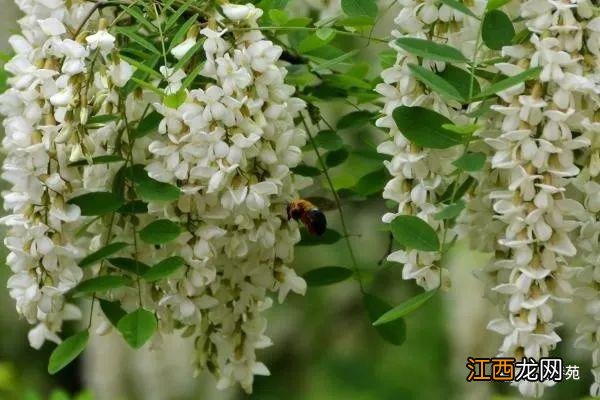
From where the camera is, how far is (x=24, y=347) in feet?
12.4

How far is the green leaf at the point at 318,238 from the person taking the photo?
1457 millimetres

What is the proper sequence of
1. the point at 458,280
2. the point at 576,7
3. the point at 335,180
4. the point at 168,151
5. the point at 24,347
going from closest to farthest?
1. the point at 576,7
2. the point at 168,151
3. the point at 335,180
4. the point at 458,280
5. the point at 24,347

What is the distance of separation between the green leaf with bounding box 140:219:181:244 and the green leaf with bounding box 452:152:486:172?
306 mm

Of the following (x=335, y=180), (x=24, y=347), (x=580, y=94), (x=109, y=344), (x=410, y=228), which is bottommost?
(x=24, y=347)

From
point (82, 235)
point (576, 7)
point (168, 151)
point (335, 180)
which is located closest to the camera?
point (576, 7)

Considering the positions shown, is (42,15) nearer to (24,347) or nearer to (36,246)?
(36,246)

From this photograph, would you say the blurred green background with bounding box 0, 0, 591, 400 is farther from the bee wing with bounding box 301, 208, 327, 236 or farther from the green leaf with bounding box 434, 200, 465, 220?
the green leaf with bounding box 434, 200, 465, 220

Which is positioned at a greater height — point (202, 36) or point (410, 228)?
point (202, 36)

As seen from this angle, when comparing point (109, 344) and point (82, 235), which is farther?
point (109, 344)

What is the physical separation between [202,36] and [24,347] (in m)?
2.77

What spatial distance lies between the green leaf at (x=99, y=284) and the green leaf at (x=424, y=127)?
37cm

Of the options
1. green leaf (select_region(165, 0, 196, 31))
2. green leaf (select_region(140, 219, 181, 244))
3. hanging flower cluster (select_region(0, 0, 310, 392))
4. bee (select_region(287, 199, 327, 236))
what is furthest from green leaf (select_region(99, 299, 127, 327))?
green leaf (select_region(165, 0, 196, 31))

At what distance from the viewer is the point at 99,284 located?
1281mm

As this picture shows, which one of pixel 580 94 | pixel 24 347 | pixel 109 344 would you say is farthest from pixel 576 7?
pixel 24 347
